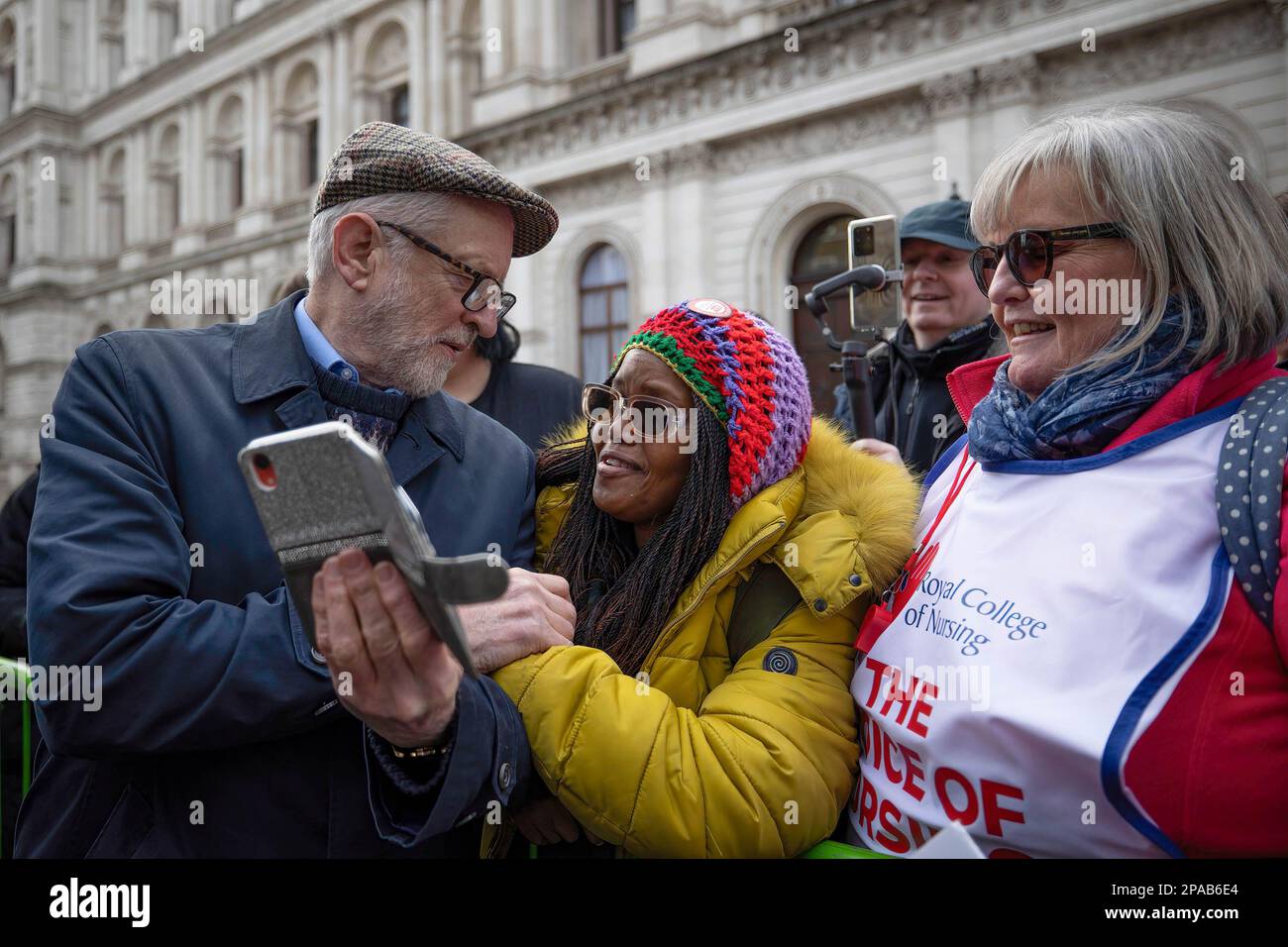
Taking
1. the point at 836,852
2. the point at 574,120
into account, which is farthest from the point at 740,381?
the point at 574,120

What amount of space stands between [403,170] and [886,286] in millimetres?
2012

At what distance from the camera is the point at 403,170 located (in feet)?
6.23

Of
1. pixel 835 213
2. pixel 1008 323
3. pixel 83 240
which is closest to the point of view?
pixel 1008 323

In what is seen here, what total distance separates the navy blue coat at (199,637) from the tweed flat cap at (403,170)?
29cm

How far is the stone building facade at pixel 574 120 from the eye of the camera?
11.5m

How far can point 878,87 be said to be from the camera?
512 inches

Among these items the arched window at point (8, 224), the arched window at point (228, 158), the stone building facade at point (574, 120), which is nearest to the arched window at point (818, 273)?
the stone building facade at point (574, 120)

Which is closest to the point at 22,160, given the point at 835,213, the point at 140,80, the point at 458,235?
the point at 140,80

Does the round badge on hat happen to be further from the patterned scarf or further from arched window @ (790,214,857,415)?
arched window @ (790,214,857,415)

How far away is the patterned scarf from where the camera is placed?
1649 mm

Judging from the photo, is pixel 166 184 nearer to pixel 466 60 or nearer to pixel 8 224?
pixel 8 224

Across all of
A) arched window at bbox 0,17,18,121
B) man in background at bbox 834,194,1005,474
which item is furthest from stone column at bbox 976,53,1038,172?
arched window at bbox 0,17,18,121
